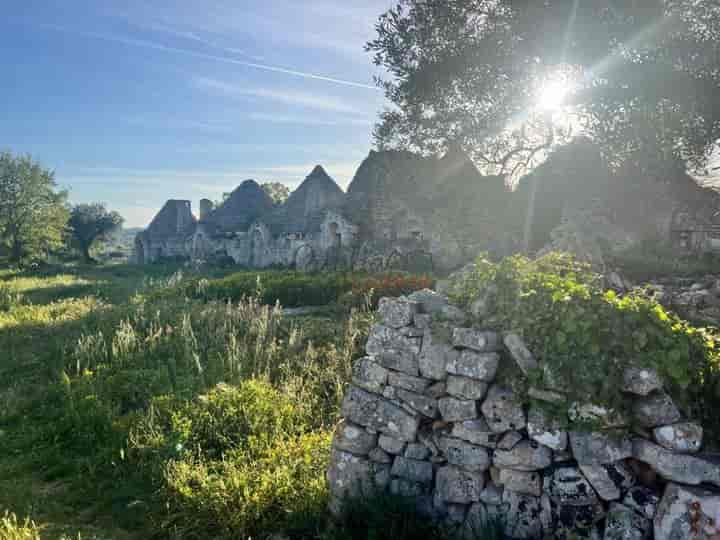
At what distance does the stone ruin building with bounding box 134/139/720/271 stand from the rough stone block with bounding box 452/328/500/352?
32.6 ft

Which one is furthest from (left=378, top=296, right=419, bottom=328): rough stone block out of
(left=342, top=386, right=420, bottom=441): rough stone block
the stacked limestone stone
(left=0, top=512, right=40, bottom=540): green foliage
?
(left=0, top=512, right=40, bottom=540): green foliage

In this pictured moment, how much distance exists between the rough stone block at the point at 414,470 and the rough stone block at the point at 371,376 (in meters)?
0.58

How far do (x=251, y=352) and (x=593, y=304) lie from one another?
258 inches

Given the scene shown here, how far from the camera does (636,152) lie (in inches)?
408

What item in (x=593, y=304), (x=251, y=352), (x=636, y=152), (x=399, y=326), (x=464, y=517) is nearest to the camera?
(x=593, y=304)

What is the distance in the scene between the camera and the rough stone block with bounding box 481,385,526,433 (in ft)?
10.5

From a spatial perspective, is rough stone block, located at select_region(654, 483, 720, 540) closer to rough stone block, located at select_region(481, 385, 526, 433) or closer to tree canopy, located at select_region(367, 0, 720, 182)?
rough stone block, located at select_region(481, 385, 526, 433)

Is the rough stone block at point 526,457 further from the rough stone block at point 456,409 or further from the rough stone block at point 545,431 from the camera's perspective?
the rough stone block at point 456,409

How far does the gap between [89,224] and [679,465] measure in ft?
181

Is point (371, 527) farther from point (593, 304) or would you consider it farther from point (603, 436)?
point (593, 304)

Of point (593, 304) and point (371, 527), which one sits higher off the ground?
point (593, 304)

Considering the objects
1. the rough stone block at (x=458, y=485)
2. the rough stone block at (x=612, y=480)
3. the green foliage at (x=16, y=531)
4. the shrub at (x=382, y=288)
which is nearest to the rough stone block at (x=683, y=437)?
the rough stone block at (x=612, y=480)

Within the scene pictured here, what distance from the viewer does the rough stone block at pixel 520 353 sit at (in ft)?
10.4

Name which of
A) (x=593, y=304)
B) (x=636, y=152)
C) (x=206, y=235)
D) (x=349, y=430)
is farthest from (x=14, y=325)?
(x=206, y=235)
